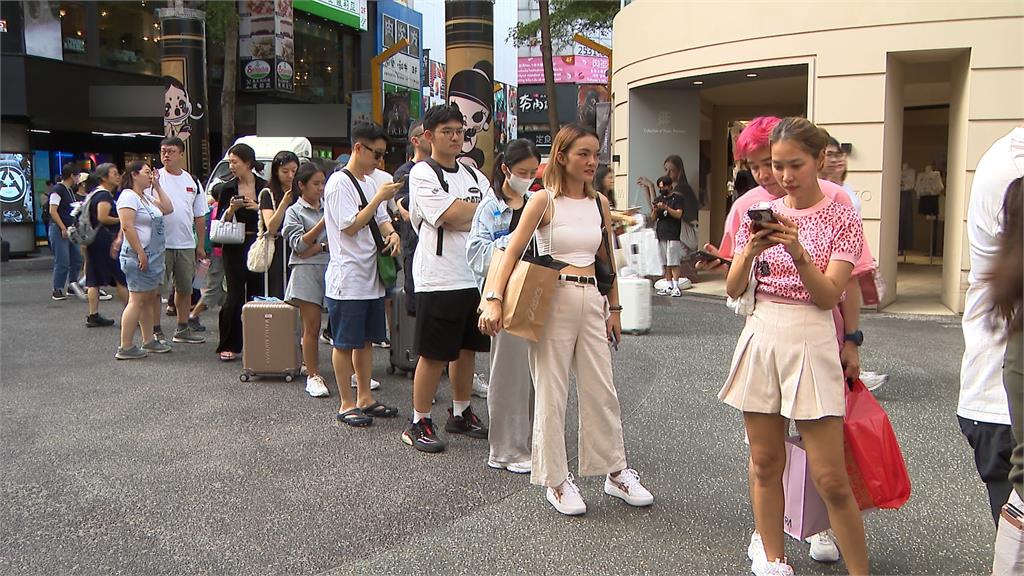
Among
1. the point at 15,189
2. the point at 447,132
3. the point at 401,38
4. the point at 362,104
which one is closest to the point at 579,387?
the point at 447,132

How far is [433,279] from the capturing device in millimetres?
5035

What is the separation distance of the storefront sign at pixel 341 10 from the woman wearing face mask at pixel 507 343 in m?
28.8

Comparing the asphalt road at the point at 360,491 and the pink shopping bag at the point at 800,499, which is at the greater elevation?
the pink shopping bag at the point at 800,499

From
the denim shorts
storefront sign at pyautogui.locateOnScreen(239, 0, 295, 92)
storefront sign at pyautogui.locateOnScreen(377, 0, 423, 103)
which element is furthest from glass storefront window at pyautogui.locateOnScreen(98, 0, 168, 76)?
the denim shorts

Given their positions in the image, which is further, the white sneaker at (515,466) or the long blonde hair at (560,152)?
the white sneaker at (515,466)

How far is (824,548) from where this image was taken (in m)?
3.56

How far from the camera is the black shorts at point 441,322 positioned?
16.5 ft

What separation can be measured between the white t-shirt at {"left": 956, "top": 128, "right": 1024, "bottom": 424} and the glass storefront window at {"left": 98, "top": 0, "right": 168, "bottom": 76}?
24.8 m

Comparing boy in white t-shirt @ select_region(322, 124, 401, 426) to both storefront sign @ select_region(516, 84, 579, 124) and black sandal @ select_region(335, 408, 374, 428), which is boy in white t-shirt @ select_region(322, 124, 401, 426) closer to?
black sandal @ select_region(335, 408, 374, 428)

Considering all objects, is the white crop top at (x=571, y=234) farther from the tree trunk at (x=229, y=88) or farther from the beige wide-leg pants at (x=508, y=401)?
the tree trunk at (x=229, y=88)

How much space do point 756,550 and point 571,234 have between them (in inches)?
64.9

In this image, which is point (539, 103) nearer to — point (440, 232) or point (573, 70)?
point (573, 70)

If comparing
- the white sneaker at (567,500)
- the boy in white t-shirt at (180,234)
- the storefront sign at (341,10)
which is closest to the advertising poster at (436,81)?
the storefront sign at (341,10)

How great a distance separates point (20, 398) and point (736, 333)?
6.73 m
